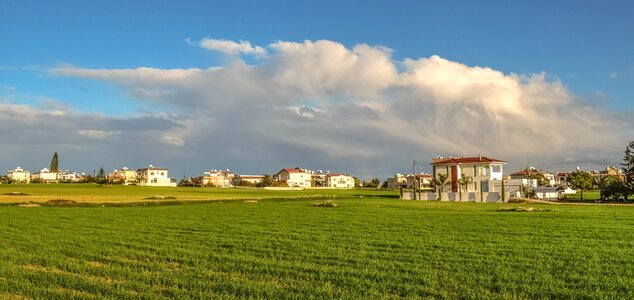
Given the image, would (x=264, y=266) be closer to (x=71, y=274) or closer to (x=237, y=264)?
(x=237, y=264)

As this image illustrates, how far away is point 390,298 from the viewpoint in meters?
10.3

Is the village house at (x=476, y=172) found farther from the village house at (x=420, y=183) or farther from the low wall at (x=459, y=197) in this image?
the low wall at (x=459, y=197)

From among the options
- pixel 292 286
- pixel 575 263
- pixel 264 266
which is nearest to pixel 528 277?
pixel 575 263

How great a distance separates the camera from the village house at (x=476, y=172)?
84750 mm

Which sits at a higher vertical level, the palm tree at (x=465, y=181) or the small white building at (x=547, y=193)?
the palm tree at (x=465, y=181)

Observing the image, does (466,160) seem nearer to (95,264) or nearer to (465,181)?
(465,181)

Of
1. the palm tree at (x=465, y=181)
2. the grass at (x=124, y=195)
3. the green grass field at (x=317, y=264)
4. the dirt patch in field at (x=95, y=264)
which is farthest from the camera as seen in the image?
the palm tree at (x=465, y=181)

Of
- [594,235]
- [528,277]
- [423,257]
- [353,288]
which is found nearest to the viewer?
[353,288]

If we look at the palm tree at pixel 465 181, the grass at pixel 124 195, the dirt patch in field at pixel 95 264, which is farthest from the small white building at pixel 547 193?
the dirt patch in field at pixel 95 264

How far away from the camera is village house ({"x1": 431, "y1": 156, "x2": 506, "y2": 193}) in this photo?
84.8 m

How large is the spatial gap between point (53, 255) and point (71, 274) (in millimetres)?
3945

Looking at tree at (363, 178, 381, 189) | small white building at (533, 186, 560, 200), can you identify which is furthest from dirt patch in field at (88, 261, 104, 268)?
tree at (363, 178, 381, 189)

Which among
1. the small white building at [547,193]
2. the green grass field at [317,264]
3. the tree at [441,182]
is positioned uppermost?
the tree at [441,182]

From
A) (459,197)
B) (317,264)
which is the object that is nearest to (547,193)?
(459,197)
